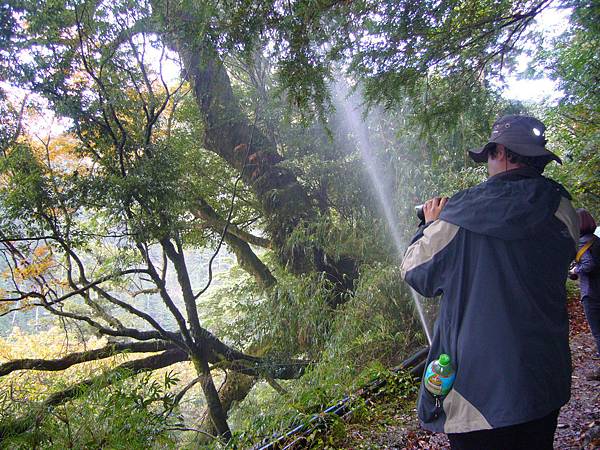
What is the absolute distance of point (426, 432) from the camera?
304cm

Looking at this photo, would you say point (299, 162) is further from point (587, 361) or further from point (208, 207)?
point (587, 361)

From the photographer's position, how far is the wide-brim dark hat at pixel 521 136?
1.45 metres

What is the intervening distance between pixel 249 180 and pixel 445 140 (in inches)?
166

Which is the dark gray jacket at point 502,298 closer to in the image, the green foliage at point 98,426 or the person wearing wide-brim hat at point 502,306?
the person wearing wide-brim hat at point 502,306

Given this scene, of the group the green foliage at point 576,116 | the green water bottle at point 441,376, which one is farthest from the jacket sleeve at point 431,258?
the green foliage at point 576,116

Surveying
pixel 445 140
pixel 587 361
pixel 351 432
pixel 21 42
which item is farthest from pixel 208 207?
pixel 587 361

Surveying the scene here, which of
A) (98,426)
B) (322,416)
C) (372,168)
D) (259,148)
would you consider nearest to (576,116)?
(372,168)

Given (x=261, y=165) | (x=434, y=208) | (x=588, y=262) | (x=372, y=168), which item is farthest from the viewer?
(x=261, y=165)

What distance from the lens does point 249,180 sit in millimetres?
8305

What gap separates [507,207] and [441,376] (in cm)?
62

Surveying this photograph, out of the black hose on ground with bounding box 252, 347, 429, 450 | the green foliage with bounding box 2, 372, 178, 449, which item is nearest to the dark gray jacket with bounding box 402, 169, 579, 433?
the black hose on ground with bounding box 252, 347, 429, 450

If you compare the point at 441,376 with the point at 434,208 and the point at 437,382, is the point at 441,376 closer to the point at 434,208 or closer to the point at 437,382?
the point at 437,382

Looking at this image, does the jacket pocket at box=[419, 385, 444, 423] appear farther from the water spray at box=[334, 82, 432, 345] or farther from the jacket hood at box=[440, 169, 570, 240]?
the water spray at box=[334, 82, 432, 345]

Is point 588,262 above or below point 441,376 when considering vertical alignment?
below
